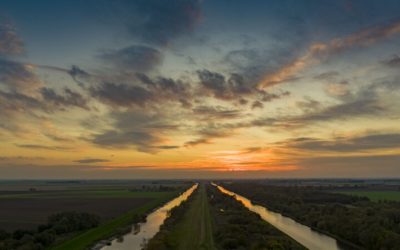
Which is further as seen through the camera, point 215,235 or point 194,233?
point 194,233

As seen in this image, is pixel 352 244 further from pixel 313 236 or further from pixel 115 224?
pixel 115 224

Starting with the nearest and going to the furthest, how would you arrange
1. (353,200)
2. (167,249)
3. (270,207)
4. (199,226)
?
(167,249), (199,226), (270,207), (353,200)

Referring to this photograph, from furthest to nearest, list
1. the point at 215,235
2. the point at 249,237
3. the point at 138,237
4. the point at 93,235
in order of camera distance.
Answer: the point at 93,235
the point at 138,237
the point at 215,235
the point at 249,237

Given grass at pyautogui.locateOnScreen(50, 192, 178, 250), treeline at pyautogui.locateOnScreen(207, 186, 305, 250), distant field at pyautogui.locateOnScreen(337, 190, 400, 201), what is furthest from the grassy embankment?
distant field at pyautogui.locateOnScreen(337, 190, 400, 201)

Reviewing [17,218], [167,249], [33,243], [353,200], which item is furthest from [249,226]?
[353,200]

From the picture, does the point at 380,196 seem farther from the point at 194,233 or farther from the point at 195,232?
the point at 194,233

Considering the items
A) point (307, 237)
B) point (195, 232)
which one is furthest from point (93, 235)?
point (307, 237)

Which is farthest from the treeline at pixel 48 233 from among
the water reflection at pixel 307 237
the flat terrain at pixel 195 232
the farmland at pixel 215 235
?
the water reflection at pixel 307 237

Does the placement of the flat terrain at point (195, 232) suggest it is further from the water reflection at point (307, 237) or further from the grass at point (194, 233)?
the water reflection at point (307, 237)
